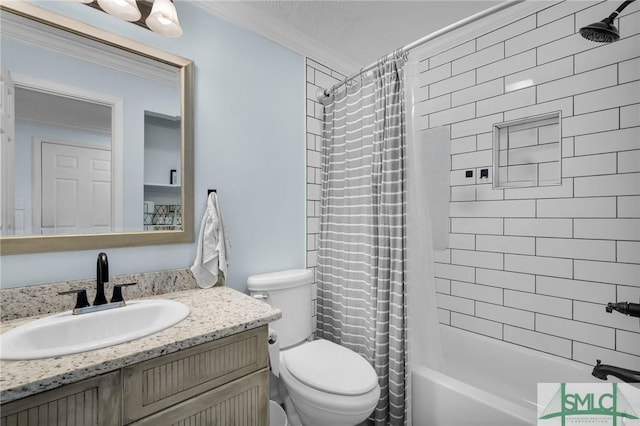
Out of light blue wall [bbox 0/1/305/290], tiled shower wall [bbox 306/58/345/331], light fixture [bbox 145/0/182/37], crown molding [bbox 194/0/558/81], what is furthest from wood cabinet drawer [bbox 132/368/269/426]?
crown molding [bbox 194/0/558/81]

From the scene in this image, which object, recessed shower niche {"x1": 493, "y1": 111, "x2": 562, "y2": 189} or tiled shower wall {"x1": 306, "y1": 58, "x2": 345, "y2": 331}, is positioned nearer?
recessed shower niche {"x1": 493, "y1": 111, "x2": 562, "y2": 189}

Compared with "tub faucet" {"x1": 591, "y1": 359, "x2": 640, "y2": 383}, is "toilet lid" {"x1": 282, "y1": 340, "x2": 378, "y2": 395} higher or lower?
lower

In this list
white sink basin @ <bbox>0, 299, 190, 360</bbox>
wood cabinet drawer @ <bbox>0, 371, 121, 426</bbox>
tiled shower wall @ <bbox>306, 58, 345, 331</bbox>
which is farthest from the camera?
tiled shower wall @ <bbox>306, 58, 345, 331</bbox>

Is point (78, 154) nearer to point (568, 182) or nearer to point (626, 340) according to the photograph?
point (568, 182)

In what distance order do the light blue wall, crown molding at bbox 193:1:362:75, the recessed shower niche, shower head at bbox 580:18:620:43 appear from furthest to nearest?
the recessed shower niche → crown molding at bbox 193:1:362:75 → the light blue wall → shower head at bbox 580:18:620:43

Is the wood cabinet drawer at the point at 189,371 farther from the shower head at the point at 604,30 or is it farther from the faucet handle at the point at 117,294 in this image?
the shower head at the point at 604,30

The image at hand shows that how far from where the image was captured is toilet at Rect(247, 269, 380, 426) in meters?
1.23

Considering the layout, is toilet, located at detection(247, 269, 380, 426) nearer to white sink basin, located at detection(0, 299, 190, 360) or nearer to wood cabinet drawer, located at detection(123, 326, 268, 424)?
wood cabinet drawer, located at detection(123, 326, 268, 424)

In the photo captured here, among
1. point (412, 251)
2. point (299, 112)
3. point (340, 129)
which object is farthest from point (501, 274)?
point (299, 112)

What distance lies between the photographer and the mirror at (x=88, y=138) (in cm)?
111

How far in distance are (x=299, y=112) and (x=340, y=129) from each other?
0.98ft

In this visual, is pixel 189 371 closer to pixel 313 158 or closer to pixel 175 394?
pixel 175 394

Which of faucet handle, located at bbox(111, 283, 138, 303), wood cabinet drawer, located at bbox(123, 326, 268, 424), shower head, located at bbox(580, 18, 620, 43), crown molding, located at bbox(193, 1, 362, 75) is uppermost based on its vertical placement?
crown molding, located at bbox(193, 1, 362, 75)

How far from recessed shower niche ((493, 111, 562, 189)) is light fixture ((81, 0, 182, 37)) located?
1.87m
